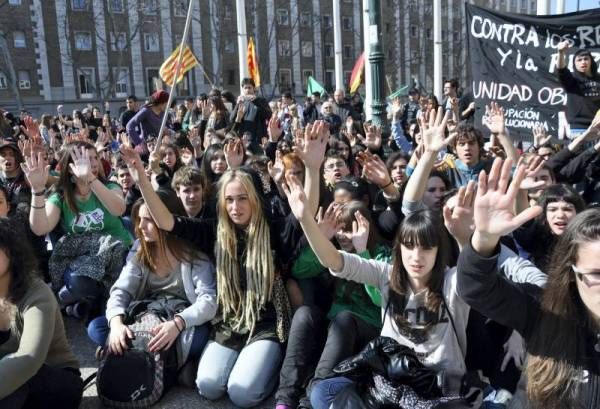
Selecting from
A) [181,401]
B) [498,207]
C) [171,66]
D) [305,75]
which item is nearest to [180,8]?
[305,75]

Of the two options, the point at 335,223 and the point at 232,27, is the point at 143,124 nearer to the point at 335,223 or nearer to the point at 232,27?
the point at 335,223

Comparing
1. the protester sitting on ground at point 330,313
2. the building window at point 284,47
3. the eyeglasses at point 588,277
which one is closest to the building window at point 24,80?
the building window at point 284,47

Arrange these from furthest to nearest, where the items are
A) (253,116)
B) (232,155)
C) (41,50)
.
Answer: (41,50)
(253,116)
(232,155)

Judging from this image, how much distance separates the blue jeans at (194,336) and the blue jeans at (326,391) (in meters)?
0.87

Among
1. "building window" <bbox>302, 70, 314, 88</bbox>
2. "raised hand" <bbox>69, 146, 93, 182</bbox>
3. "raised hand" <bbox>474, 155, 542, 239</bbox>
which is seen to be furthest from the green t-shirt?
"building window" <bbox>302, 70, 314, 88</bbox>

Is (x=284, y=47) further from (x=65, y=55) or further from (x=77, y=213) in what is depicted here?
(x=77, y=213)

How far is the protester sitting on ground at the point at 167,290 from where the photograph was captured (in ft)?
10.3

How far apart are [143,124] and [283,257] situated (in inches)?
179

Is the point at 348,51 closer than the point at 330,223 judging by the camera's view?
No

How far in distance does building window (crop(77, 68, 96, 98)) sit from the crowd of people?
33.6m

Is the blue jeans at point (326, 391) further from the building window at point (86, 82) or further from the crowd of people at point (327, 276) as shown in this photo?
the building window at point (86, 82)

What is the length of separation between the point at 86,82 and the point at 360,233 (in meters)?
36.4

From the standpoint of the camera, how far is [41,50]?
33656 mm

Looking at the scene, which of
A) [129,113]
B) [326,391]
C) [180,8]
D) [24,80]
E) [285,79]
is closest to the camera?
[326,391]
